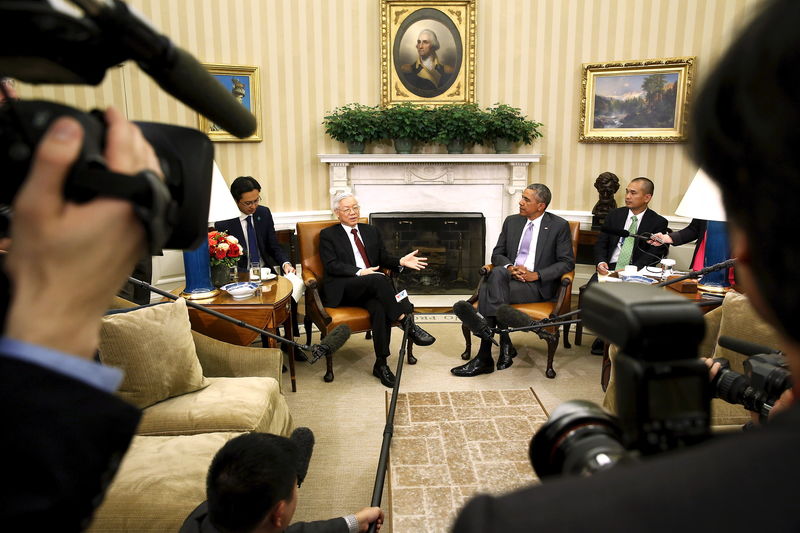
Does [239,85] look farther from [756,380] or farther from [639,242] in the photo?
[756,380]

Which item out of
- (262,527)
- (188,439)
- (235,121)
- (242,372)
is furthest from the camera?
(242,372)

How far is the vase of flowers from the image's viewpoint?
337 centimetres

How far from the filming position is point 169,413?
2174 mm

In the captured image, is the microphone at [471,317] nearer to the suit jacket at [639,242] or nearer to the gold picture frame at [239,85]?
the suit jacket at [639,242]

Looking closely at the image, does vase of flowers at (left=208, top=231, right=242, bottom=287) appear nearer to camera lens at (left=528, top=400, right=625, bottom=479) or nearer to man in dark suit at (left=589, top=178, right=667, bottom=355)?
man in dark suit at (left=589, top=178, right=667, bottom=355)

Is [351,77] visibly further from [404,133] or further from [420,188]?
[420,188]

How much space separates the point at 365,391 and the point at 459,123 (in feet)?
9.80

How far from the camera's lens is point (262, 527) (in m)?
1.41

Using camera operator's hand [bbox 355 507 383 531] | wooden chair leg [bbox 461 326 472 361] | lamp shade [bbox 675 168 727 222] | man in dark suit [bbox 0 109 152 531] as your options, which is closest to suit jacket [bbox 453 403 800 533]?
man in dark suit [bbox 0 109 152 531]

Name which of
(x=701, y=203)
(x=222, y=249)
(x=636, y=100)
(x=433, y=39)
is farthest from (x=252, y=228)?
(x=636, y=100)

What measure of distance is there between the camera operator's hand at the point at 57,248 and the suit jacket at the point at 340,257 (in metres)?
3.55

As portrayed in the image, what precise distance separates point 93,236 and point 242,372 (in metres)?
2.43

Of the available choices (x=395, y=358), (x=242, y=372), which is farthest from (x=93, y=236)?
(x=395, y=358)

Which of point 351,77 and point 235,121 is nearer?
point 235,121
